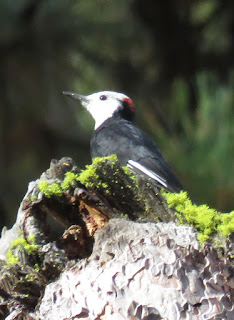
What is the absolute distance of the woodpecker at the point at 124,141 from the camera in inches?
156

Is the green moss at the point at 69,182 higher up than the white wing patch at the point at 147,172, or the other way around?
the white wing patch at the point at 147,172

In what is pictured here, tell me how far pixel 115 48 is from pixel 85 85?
1.78 ft

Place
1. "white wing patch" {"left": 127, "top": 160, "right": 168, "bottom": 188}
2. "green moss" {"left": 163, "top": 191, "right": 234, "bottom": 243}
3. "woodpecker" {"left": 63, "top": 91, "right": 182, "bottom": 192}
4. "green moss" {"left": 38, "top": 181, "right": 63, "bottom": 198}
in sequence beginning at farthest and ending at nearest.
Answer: "woodpecker" {"left": 63, "top": 91, "right": 182, "bottom": 192} → "white wing patch" {"left": 127, "top": 160, "right": 168, "bottom": 188} → "green moss" {"left": 38, "top": 181, "right": 63, "bottom": 198} → "green moss" {"left": 163, "top": 191, "right": 234, "bottom": 243}

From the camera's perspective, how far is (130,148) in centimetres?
430

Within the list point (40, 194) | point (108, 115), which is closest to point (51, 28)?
point (108, 115)

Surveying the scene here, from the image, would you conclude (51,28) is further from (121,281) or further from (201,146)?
(121,281)

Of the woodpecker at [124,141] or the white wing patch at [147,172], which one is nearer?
the white wing patch at [147,172]

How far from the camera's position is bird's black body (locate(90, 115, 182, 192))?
4.08 meters

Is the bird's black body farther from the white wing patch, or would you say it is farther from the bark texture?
the bark texture

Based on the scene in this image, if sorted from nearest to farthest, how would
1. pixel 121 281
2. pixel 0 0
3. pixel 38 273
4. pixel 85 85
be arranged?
1. pixel 121 281
2. pixel 38 273
3. pixel 0 0
4. pixel 85 85

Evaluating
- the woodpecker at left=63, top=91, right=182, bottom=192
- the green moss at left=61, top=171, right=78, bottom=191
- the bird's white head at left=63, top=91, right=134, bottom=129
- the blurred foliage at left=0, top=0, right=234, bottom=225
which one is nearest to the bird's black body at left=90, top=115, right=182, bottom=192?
the woodpecker at left=63, top=91, right=182, bottom=192

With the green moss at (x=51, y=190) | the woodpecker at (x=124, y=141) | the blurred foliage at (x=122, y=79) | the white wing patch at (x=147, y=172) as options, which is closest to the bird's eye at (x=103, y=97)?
the woodpecker at (x=124, y=141)

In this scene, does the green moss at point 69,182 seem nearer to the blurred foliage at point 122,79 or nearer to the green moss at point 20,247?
the green moss at point 20,247

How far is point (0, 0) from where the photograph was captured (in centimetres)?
636
